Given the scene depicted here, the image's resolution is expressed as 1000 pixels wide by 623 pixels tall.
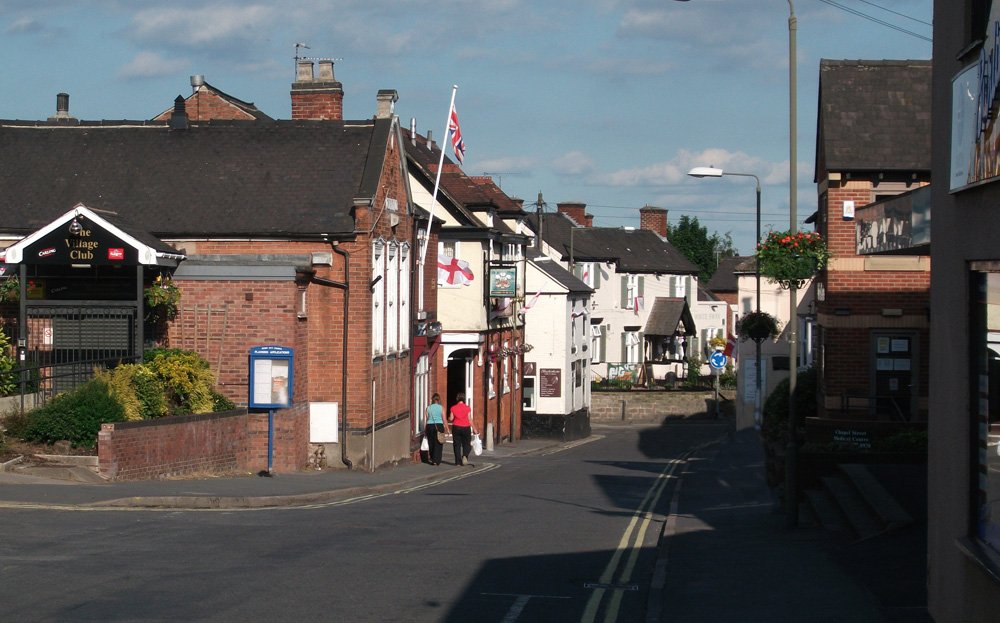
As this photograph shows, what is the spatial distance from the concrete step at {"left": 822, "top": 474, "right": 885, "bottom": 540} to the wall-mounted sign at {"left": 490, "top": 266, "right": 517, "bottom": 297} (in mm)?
23609

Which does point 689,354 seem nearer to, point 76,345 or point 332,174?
point 332,174

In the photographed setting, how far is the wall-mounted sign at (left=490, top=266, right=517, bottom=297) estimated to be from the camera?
41.7m

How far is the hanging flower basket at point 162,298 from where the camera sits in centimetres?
2328

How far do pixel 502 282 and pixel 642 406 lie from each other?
82.7 feet

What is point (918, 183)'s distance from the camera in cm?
2333

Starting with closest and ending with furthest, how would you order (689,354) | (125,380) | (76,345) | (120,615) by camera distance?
(120,615)
(125,380)
(76,345)
(689,354)

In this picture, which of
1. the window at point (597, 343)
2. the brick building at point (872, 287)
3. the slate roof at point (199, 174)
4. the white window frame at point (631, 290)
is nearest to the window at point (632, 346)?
the white window frame at point (631, 290)

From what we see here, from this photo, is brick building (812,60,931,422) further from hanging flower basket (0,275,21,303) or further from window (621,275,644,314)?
window (621,275,644,314)

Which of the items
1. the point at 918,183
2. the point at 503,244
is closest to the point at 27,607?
the point at 918,183

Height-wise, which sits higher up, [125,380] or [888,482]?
[125,380]

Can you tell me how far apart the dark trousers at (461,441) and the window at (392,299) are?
2.74m

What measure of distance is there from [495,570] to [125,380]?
10.4 metres

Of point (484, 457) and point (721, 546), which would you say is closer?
point (721, 546)

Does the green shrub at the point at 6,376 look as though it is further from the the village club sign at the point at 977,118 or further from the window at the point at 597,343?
the window at the point at 597,343
